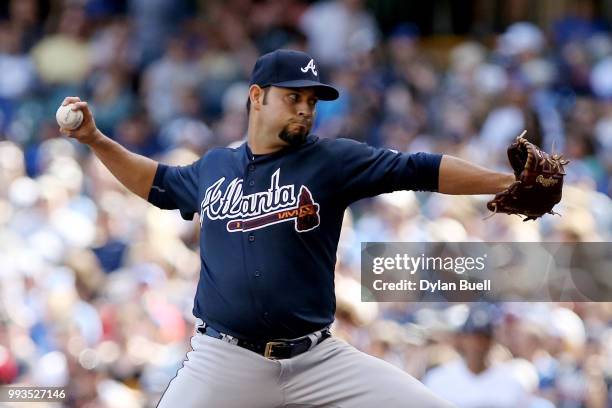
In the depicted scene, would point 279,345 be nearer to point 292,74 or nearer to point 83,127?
point 292,74

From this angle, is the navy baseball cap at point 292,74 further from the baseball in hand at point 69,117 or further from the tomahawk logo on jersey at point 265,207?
the baseball in hand at point 69,117

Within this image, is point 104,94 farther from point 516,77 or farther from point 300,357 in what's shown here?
point 300,357

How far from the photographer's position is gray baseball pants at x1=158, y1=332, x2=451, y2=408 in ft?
14.1

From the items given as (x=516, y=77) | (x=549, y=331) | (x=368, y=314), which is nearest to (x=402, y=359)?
(x=368, y=314)

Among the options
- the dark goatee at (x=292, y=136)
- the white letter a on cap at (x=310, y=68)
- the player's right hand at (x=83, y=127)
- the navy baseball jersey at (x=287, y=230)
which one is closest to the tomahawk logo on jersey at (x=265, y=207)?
the navy baseball jersey at (x=287, y=230)

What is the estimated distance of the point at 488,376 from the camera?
21.1 ft

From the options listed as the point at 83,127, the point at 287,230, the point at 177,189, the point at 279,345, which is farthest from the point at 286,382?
the point at 83,127

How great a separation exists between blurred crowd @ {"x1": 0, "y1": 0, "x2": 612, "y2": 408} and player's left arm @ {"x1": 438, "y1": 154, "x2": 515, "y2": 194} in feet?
7.62

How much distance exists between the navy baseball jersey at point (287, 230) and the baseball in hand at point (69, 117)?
605 millimetres

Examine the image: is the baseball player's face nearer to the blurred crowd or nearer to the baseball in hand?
the baseball in hand

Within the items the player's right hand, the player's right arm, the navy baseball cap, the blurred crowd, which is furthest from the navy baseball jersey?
the blurred crowd

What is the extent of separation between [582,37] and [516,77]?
803 mm

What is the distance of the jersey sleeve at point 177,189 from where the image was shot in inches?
189

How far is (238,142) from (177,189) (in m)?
4.29
